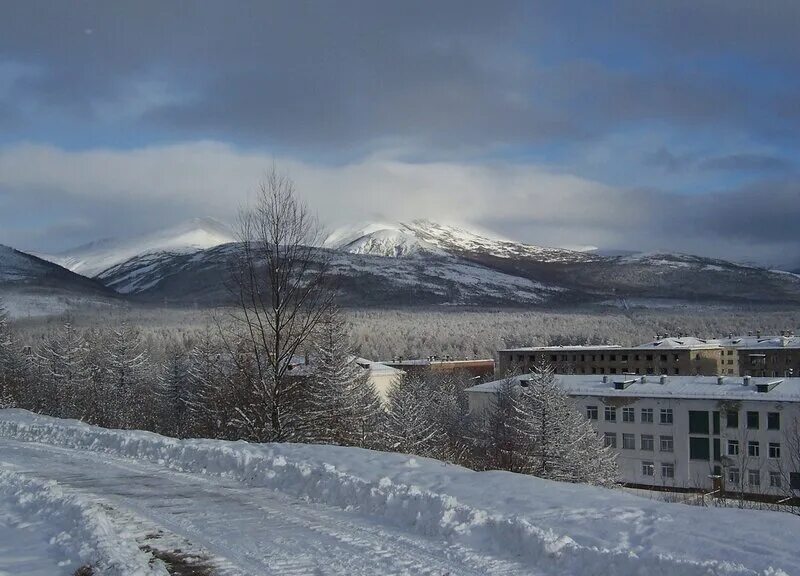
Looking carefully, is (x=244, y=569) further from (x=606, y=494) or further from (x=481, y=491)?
(x=606, y=494)

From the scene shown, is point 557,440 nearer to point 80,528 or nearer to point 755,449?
point 755,449

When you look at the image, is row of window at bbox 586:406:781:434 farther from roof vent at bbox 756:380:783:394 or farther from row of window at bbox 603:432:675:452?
roof vent at bbox 756:380:783:394

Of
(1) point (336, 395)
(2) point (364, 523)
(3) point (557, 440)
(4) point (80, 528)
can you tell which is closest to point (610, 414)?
(3) point (557, 440)

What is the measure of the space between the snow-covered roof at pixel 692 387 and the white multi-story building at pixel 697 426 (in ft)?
0.21

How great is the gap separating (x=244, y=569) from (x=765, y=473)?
52.1 meters

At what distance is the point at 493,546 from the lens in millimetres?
8727

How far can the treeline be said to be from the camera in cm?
2175

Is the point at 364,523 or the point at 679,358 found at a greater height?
the point at 364,523

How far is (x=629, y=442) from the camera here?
2427 inches

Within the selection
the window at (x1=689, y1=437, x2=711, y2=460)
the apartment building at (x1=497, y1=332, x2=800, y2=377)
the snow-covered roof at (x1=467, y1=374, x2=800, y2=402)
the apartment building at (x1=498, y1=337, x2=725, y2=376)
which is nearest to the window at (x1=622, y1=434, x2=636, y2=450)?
the snow-covered roof at (x1=467, y1=374, x2=800, y2=402)

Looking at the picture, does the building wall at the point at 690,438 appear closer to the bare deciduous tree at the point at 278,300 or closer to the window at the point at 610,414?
the window at the point at 610,414

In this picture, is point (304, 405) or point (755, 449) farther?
point (755, 449)

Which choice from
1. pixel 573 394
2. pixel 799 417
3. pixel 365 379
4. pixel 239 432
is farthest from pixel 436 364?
pixel 239 432

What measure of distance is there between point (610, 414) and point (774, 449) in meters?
12.7
